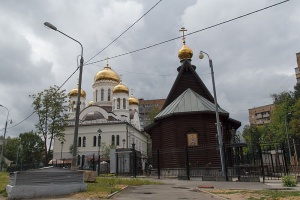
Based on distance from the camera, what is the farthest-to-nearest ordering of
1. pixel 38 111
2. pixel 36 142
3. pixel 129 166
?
pixel 36 142 → pixel 38 111 → pixel 129 166

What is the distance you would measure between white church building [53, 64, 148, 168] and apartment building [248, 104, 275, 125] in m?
51.9

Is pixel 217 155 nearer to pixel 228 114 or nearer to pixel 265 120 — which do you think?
pixel 228 114

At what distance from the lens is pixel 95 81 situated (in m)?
56.3

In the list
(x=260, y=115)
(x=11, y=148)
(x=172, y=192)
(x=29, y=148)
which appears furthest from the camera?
(x=260, y=115)

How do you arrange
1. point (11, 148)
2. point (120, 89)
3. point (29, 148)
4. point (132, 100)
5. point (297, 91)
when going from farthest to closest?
point (11, 148) → point (29, 148) → point (132, 100) → point (120, 89) → point (297, 91)

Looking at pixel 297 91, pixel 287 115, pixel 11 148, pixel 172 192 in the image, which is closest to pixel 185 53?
pixel 287 115

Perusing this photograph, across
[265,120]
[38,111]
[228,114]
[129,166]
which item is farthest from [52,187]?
[265,120]

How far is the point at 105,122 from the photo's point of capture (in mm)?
49781

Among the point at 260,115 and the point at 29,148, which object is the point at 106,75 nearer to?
the point at 29,148

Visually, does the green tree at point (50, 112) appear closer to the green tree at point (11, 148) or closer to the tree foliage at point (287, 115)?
the tree foliage at point (287, 115)

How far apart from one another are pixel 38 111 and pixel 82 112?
2288cm

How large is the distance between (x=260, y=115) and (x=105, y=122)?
215 ft

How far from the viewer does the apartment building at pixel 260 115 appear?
93956mm

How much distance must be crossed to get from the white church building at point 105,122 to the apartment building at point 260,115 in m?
51.9
